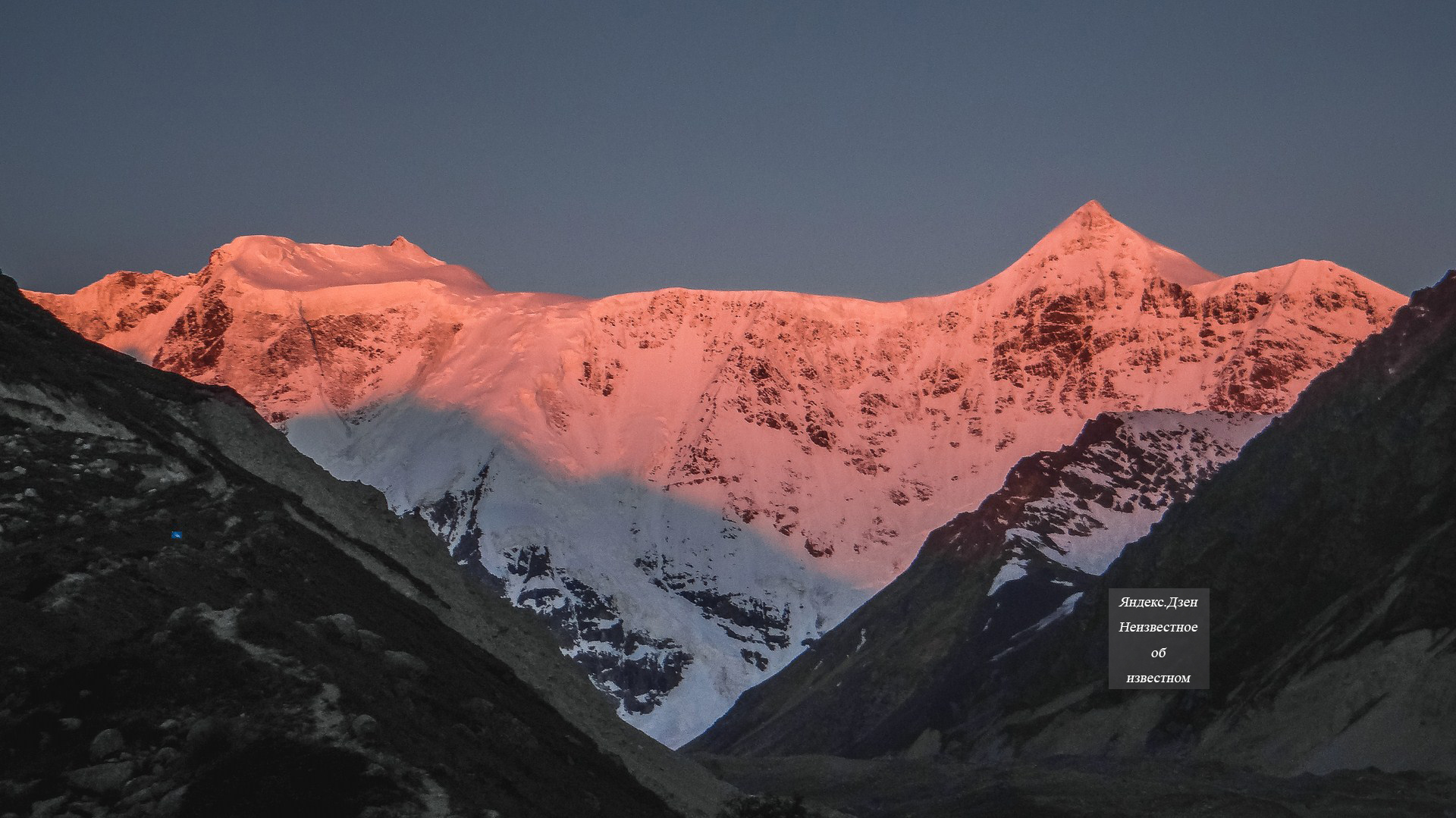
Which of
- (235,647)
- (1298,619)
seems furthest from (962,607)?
(235,647)

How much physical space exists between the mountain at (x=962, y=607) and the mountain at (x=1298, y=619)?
1177 millimetres

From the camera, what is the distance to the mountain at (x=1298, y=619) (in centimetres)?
8475

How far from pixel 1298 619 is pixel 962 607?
6318cm

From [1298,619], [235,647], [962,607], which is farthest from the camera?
[962,607]

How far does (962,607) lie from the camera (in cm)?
16488

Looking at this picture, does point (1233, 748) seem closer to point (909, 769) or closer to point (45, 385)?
point (909, 769)

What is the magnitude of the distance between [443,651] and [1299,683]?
59.2m

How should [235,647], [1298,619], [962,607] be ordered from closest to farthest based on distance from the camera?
[235,647], [1298,619], [962,607]

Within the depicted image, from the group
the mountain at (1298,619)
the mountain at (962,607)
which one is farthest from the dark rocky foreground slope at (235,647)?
the mountain at (962,607)

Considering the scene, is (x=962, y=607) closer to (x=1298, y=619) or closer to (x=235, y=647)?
(x=1298, y=619)

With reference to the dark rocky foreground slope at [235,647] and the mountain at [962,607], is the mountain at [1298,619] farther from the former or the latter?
the dark rocky foreground slope at [235,647]

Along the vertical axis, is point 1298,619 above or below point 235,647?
above

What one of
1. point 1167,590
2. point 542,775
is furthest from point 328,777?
point 1167,590

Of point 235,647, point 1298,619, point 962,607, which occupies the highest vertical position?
point 962,607
